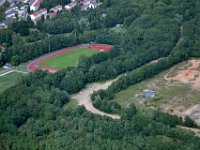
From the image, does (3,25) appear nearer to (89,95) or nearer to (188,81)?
(89,95)

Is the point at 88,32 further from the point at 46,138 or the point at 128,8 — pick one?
the point at 46,138

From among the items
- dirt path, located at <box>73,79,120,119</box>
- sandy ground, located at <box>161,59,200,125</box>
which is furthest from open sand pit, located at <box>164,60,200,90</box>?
dirt path, located at <box>73,79,120,119</box>

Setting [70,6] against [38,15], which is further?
[70,6]

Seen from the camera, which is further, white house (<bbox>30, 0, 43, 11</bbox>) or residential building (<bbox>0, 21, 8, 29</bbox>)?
white house (<bbox>30, 0, 43, 11</bbox>)

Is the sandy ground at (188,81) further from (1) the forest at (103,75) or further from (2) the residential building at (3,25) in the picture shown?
(2) the residential building at (3,25)

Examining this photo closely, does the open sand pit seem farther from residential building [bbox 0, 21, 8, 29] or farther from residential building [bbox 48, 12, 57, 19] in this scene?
residential building [bbox 0, 21, 8, 29]

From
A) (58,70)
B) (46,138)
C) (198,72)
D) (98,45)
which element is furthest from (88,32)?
(46,138)

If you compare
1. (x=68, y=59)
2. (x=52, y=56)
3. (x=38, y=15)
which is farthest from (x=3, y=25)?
(x=68, y=59)
